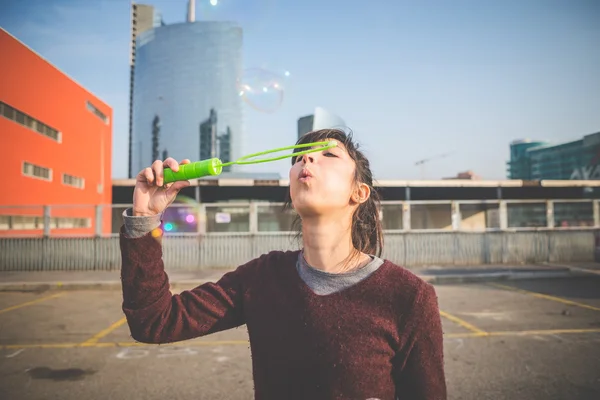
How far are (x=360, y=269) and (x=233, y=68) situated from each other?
154364mm

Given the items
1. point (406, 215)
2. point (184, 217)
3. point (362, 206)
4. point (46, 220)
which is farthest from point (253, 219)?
point (362, 206)

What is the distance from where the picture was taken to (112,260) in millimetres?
13742

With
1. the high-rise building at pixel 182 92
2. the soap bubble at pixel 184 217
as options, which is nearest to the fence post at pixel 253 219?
the soap bubble at pixel 184 217

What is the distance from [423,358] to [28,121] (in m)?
23.2

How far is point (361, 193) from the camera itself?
1.82 metres

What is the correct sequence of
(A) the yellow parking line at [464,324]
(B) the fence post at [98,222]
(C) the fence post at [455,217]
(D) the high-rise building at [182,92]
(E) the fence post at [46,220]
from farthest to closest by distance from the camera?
(D) the high-rise building at [182,92]
(C) the fence post at [455,217]
(B) the fence post at [98,222]
(E) the fence post at [46,220]
(A) the yellow parking line at [464,324]

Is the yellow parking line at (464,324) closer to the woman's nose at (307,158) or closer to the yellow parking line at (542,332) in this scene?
the yellow parking line at (542,332)

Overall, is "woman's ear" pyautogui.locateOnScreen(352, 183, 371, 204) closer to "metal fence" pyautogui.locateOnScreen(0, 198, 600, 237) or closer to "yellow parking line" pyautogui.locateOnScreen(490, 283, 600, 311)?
"metal fence" pyautogui.locateOnScreen(0, 198, 600, 237)

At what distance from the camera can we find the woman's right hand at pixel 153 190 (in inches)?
54.1

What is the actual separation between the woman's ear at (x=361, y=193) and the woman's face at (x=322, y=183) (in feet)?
0.23

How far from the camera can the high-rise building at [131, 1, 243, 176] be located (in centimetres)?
13338

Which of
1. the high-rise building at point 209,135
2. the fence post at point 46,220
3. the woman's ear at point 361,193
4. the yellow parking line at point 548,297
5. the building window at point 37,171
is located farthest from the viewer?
the high-rise building at point 209,135

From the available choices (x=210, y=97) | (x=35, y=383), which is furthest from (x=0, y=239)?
(x=210, y=97)

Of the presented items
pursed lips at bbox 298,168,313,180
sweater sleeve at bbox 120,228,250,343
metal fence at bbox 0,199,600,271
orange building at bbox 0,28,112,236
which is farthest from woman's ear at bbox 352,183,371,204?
orange building at bbox 0,28,112,236
